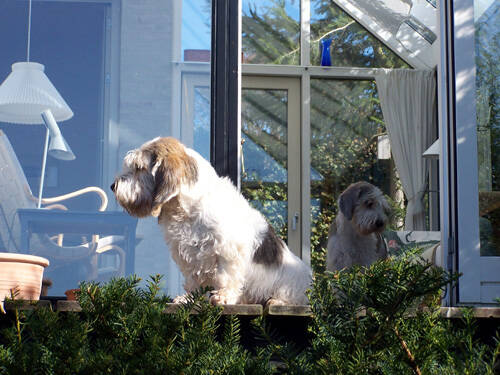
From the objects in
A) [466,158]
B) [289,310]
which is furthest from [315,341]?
[466,158]

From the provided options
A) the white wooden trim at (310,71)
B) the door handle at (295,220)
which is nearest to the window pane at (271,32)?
the white wooden trim at (310,71)

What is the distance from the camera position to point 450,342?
2.01 m

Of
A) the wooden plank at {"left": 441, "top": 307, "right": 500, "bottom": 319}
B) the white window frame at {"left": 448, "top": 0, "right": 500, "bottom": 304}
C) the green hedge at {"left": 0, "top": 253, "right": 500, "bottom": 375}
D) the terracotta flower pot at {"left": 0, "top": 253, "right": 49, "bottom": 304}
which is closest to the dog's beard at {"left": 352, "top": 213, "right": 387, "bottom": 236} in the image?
the white window frame at {"left": 448, "top": 0, "right": 500, "bottom": 304}

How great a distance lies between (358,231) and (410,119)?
6.22 meters

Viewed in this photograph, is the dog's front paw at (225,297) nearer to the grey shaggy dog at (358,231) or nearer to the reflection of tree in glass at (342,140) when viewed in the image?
the grey shaggy dog at (358,231)

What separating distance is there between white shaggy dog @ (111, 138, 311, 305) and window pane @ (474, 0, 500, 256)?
1.61m

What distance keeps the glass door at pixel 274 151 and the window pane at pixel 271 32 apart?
37 cm

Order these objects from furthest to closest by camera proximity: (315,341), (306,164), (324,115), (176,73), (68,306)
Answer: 1. (324,115)
2. (306,164)
3. (176,73)
4. (68,306)
5. (315,341)

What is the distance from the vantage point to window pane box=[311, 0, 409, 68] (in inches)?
Answer: 460

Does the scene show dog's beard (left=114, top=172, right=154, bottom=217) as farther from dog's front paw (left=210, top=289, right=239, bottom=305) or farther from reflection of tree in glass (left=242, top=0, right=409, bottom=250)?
reflection of tree in glass (left=242, top=0, right=409, bottom=250)

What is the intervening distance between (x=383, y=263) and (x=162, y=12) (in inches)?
140

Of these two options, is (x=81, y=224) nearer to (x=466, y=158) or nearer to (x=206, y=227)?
(x=206, y=227)

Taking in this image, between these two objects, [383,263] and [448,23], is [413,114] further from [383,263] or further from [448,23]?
[383,263]

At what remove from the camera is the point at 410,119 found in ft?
37.9
